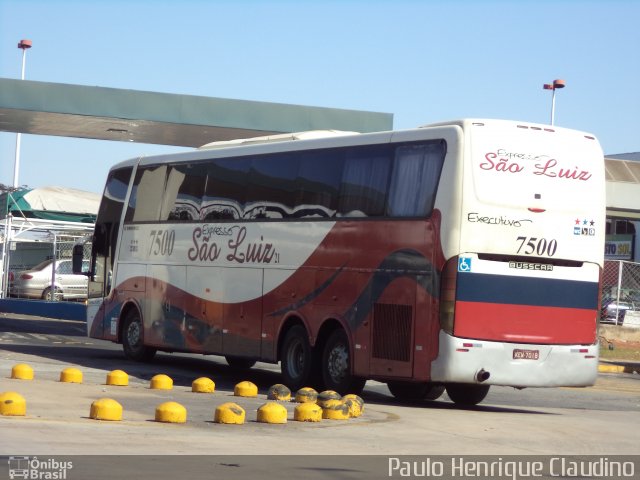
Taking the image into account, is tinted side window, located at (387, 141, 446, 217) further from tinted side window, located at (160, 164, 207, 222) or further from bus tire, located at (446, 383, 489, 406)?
tinted side window, located at (160, 164, 207, 222)

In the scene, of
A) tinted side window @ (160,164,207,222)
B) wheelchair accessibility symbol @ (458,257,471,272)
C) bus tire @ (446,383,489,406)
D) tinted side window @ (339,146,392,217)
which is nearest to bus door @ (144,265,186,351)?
tinted side window @ (160,164,207,222)

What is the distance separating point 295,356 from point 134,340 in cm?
554

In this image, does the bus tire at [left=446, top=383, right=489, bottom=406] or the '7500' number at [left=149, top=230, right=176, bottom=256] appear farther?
the '7500' number at [left=149, top=230, right=176, bottom=256]

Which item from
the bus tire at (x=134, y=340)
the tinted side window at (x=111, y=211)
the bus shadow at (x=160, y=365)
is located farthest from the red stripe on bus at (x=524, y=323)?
the tinted side window at (x=111, y=211)

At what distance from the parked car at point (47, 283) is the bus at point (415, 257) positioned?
77.5ft

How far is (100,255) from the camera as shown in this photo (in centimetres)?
2483

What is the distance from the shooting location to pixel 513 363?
16.4 m

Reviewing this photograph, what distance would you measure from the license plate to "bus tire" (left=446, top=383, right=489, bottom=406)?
1.94 meters

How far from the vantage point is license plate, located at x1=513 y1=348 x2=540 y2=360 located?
648 inches

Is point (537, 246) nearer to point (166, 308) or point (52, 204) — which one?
point (166, 308)

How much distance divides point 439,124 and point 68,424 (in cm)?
707

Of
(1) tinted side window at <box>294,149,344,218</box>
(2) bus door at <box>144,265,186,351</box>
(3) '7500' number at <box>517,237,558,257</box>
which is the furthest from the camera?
(2) bus door at <box>144,265,186,351</box>

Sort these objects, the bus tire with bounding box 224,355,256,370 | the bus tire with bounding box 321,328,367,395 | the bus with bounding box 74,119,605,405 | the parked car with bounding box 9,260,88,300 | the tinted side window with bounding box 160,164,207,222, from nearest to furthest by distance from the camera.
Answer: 1. the bus with bounding box 74,119,605,405
2. the bus tire with bounding box 321,328,367,395
3. the tinted side window with bounding box 160,164,207,222
4. the bus tire with bounding box 224,355,256,370
5. the parked car with bounding box 9,260,88,300

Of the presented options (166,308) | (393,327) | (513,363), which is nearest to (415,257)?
(393,327)
